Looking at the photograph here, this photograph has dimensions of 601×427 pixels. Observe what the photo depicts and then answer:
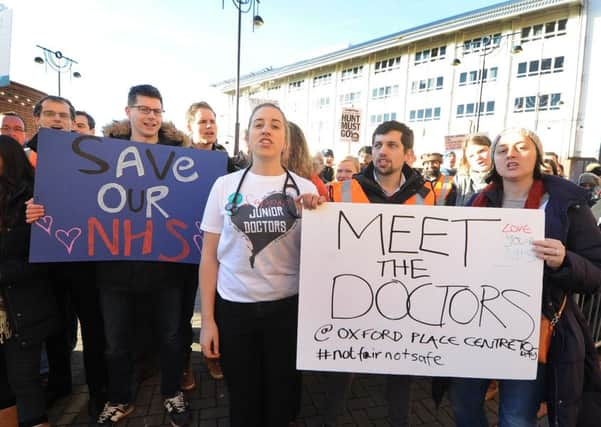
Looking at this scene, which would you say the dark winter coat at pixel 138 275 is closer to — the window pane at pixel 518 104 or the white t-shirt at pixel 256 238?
the white t-shirt at pixel 256 238

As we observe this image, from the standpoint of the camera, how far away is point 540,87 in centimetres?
2386

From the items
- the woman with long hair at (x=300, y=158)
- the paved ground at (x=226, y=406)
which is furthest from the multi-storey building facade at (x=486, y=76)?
the paved ground at (x=226, y=406)

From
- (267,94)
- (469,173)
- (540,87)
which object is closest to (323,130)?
(267,94)

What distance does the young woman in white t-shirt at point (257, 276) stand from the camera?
179 cm

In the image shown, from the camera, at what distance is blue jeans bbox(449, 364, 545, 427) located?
183 centimetres

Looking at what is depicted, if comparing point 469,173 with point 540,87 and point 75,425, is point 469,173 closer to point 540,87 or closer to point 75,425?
point 75,425

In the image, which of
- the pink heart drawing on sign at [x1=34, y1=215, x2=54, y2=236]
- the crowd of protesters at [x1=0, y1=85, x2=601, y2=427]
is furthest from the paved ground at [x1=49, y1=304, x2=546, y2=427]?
the pink heart drawing on sign at [x1=34, y1=215, x2=54, y2=236]

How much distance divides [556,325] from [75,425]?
3.10 metres

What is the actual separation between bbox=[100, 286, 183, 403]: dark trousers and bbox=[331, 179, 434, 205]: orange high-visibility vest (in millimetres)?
1332

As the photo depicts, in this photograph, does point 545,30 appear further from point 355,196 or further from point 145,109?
point 145,109

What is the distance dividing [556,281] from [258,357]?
1.58 meters


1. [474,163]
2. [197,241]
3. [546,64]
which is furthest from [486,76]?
[197,241]

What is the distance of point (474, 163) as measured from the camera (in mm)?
3535

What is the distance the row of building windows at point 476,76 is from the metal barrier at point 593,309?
27.3 m
